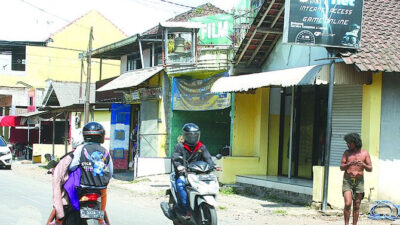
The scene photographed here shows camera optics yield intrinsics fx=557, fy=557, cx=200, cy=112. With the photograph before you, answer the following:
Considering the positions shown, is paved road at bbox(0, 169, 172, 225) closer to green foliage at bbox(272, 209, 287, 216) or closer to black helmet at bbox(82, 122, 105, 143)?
green foliage at bbox(272, 209, 287, 216)

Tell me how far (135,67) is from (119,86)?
4457 mm

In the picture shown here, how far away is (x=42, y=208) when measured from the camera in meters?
11.7

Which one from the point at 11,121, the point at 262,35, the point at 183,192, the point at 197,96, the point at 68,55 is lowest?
the point at 11,121

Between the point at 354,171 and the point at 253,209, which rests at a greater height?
the point at 354,171

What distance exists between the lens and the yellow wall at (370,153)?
468 inches

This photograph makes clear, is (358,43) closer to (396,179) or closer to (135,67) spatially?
(396,179)

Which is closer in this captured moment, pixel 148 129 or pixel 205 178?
pixel 205 178

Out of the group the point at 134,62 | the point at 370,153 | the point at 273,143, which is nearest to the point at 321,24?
the point at 370,153

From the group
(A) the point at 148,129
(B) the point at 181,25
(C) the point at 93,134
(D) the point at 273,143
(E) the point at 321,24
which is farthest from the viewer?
(A) the point at 148,129

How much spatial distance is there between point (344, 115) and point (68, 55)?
33.8m

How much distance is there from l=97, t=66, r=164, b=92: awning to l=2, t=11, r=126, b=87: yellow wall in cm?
1939

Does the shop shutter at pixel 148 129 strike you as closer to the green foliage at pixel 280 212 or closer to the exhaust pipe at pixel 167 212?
the green foliage at pixel 280 212

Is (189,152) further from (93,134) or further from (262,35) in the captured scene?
(262,35)

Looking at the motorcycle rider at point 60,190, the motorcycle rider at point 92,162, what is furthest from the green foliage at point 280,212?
the motorcycle rider at point 60,190
